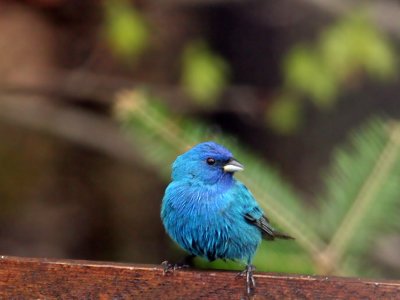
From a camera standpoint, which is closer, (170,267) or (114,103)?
(170,267)

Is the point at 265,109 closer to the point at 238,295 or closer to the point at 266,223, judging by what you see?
the point at 266,223

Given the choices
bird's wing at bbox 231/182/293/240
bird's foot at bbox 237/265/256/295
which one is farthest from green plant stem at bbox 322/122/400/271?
bird's foot at bbox 237/265/256/295

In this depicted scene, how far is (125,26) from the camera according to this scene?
4270 mm

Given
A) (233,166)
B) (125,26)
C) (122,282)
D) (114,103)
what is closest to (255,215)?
(233,166)

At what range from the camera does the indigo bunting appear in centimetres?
259

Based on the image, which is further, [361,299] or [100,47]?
[100,47]

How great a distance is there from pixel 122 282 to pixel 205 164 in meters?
0.68

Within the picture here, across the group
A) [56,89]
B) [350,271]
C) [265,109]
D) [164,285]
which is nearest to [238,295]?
[164,285]

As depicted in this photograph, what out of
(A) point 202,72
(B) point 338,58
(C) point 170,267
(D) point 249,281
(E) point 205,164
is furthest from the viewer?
(A) point 202,72

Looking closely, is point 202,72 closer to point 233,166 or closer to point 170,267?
point 233,166

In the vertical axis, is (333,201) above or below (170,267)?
above

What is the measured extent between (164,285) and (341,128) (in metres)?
3.04

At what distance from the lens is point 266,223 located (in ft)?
8.63

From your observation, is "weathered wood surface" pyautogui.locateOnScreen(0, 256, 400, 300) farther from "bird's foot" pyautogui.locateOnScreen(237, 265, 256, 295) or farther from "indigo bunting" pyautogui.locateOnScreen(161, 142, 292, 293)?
"indigo bunting" pyautogui.locateOnScreen(161, 142, 292, 293)
